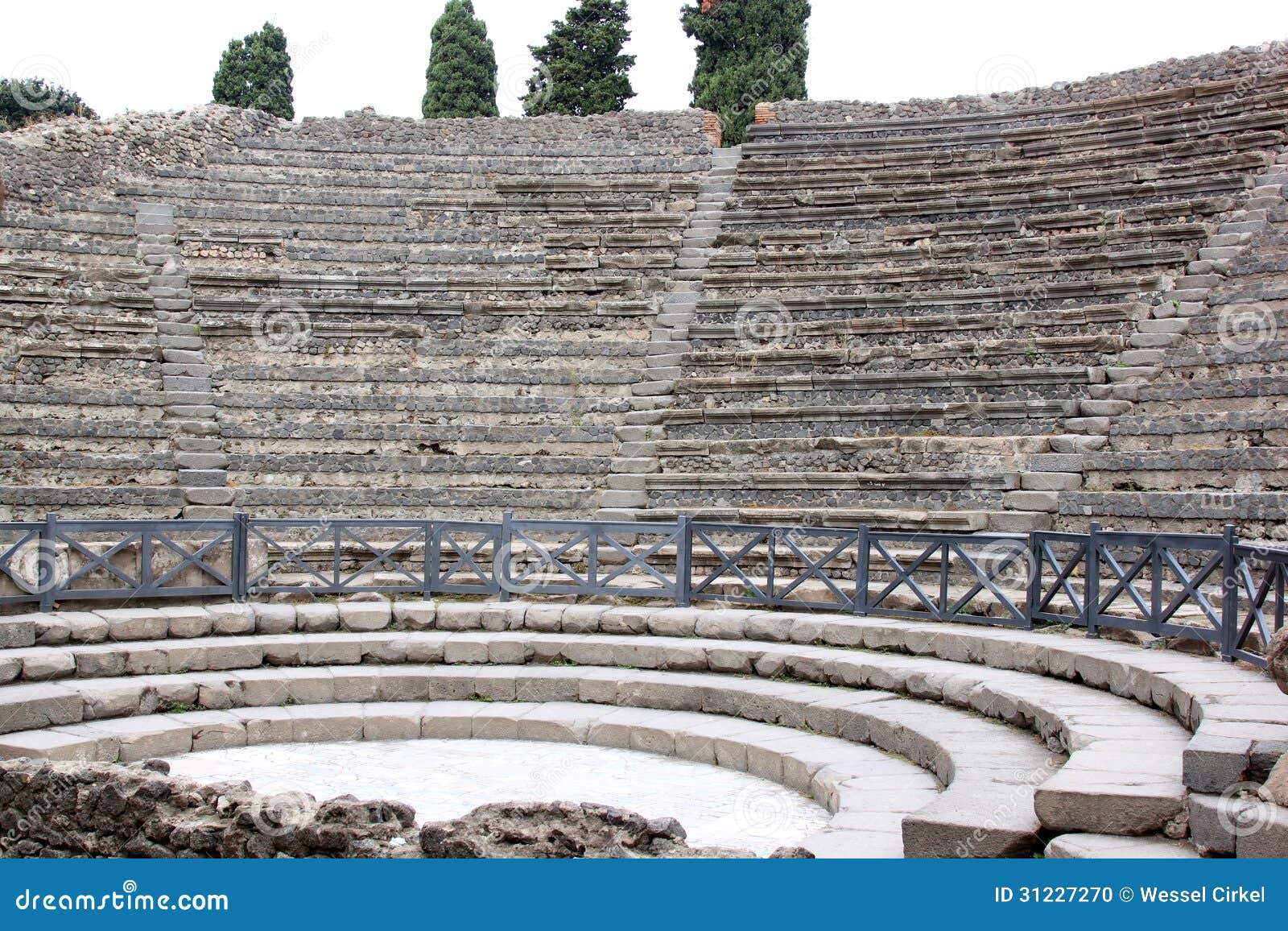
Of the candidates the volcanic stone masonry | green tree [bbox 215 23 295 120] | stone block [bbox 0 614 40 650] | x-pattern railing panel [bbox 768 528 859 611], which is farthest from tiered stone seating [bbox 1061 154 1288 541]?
green tree [bbox 215 23 295 120]

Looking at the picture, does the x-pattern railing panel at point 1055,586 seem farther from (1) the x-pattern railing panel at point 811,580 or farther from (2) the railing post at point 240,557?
(2) the railing post at point 240,557

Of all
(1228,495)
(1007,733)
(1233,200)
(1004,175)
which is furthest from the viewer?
(1004,175)

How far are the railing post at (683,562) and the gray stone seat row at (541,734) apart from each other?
178 cm

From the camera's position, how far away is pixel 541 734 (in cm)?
883

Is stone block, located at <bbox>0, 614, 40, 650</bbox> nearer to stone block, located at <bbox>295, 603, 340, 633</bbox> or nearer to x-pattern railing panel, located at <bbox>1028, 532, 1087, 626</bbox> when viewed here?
stone block, located at <bbox>295, 603, 340, 633</bbox>

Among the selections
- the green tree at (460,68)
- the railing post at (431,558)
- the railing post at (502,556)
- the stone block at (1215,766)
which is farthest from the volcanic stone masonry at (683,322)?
the green tree at (460,68)

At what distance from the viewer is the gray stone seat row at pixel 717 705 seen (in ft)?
19.0

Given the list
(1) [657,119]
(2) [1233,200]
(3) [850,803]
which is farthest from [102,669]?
(1) [657,119]

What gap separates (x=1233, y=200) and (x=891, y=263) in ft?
13.8

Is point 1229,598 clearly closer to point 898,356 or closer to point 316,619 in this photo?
point 316,619

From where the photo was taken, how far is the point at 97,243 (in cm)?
1705

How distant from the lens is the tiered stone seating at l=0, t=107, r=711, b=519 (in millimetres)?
14383

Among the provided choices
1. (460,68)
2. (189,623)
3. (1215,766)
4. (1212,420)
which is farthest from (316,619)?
(460,68)

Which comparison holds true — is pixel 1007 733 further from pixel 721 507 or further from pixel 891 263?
pixel 891 263
